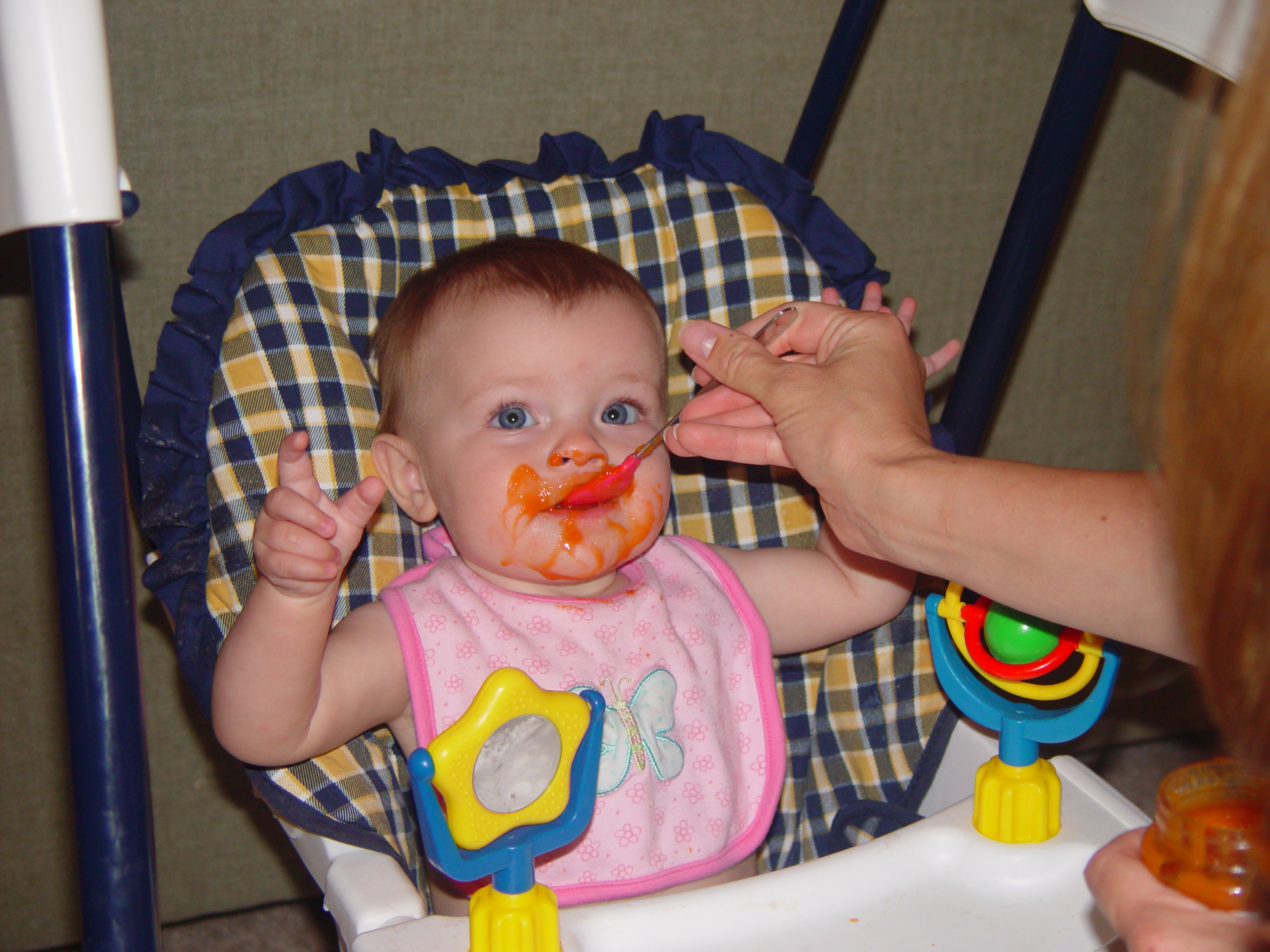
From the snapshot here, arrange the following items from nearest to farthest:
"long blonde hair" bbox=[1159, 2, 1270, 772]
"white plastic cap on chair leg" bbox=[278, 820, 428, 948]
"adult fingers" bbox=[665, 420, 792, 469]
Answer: "long blonde hair" bbox=[1159, 2, 1270, 772] < "white plastic cap on chair leg" bbox=[278, 820, 428, 948] < "adult fingers" bbox=[665, 420, 792, 469]

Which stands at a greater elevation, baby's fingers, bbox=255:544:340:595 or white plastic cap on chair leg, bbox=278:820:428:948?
baby's fingers, bbox=255:544:340:595

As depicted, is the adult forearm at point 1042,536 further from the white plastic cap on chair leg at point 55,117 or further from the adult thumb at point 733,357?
the white plastic cap on chair leg at point 55,117

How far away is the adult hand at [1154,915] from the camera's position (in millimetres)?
517

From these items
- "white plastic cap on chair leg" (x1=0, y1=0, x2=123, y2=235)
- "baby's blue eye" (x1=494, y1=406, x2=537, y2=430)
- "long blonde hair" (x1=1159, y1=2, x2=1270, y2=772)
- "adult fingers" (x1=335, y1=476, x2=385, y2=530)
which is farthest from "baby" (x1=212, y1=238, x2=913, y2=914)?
"long blonde hair" (x1=1159, y1=2, x2=1270, y2=772)

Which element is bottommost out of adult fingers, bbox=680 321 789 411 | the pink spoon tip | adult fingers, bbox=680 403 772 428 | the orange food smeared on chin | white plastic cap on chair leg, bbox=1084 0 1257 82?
the orange food smeared on chin

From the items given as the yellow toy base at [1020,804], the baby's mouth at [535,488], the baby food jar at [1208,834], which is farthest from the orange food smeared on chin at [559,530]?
the baby food jar at [1208,834]

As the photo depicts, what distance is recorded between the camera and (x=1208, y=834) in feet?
1.81

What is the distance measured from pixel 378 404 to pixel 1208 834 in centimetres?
67

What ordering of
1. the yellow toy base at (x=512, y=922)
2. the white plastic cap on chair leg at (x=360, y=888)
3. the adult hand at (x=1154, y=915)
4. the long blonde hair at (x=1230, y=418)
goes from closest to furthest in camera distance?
the long blonde hair at (x=1230, y=418)
the adult hand at (x=1154, y=915)
the yellow toy base at (x=512, y=922)
the white plastic cap on chair leg at (x=360, y=888)

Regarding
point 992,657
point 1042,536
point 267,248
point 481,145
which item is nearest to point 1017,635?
point 992,657

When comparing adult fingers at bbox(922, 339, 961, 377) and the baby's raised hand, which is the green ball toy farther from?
the baby's raised hand

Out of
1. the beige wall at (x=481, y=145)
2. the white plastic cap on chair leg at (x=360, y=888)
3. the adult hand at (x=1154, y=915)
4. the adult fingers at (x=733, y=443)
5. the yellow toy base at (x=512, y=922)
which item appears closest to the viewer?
the adult hand at (x=1154, y=915)

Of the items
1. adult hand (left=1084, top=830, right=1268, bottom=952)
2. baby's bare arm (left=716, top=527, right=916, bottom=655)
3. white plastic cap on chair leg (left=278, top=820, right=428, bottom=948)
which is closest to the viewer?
adult hand (left=1084, top=830, right=1268, bottom=952)

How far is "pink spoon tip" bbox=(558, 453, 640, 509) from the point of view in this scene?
87 centimetres
